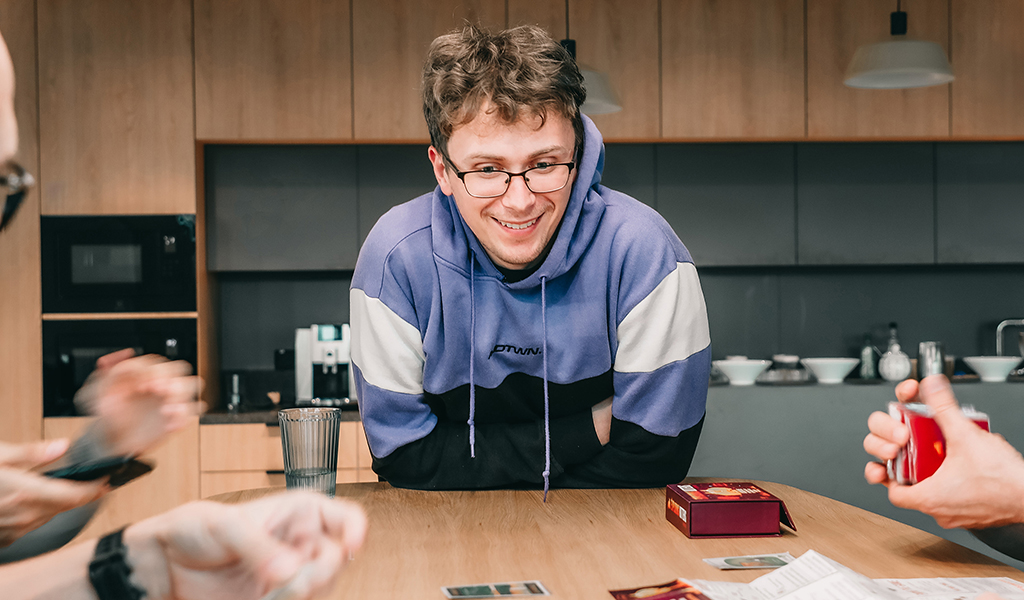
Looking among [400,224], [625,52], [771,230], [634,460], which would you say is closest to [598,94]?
[625,52]

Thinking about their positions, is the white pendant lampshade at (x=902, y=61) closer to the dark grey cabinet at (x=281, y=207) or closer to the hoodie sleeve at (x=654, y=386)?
the hoodie sleeve at (x=654, y=386)

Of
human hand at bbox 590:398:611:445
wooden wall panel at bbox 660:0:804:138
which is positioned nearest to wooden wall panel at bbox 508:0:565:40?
wooden wall panel at bbox 660:0:804:138

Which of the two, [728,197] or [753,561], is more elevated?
[728,197]

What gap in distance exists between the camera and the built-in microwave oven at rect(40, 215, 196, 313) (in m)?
3.28

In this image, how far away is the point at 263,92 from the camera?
3.40 metres

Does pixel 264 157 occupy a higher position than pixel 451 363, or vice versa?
pixel 264 157

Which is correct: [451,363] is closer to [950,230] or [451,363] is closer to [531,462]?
[531,462]

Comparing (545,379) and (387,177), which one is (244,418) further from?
(545,379)

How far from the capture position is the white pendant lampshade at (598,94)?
277 cm

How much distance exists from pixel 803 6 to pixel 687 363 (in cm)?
285

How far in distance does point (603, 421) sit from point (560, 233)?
338 mm

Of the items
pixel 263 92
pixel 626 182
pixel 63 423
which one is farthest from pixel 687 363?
pixel 63 423

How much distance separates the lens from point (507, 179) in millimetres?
1243

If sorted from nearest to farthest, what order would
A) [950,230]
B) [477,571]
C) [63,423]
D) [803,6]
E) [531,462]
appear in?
[477,571]
[531,462]
[63,423]
[803,6]
[950,230]
